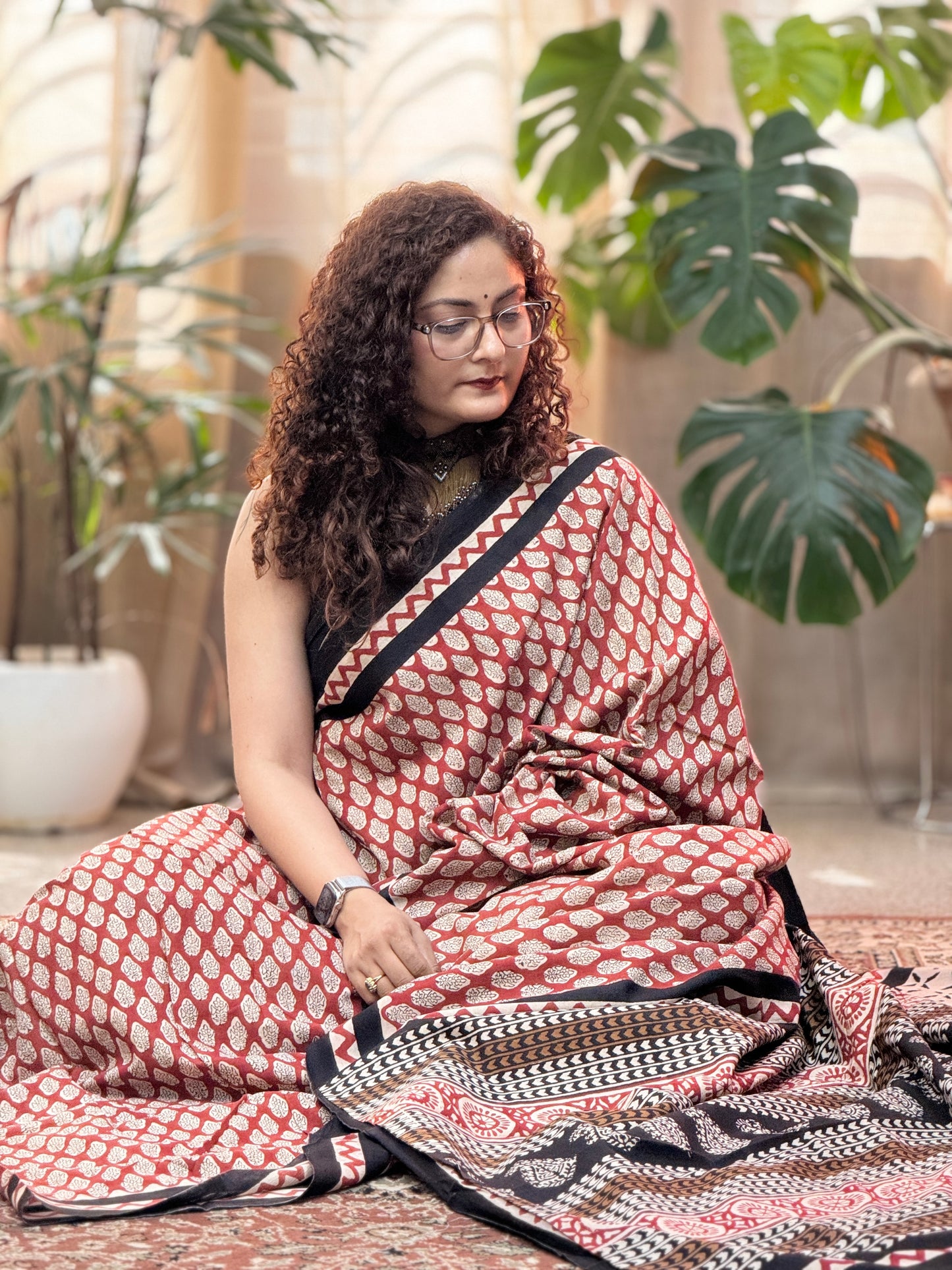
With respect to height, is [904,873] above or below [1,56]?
below

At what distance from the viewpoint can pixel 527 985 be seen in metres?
1.55

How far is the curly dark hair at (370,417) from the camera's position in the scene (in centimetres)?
173

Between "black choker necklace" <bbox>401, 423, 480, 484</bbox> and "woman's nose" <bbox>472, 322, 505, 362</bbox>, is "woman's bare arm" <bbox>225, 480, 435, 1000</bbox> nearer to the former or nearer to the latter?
"black choker necklace" <bbox>401, 423, 480, 484</bbox>

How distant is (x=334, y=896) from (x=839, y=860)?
1.76 meters

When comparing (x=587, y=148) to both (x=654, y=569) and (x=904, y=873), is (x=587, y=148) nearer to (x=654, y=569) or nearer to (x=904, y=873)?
(x=904, y=873)

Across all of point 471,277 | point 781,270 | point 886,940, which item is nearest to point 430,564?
point 471,277

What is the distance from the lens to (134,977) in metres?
1.53

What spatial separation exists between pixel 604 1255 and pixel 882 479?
190 centimetres

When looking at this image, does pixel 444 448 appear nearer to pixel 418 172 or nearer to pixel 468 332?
pixel 468 332

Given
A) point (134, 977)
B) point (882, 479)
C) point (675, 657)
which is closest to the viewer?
point (134, 977)

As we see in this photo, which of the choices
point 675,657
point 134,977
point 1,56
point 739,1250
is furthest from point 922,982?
point 1,56

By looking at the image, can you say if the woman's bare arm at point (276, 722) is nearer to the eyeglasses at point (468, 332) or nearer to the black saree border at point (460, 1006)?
the black saree border at point (460, 1006)

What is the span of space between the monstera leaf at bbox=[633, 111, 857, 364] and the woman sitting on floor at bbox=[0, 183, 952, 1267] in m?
1.06

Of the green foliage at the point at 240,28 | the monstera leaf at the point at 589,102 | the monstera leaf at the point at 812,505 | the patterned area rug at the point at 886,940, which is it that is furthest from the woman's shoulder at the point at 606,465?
the monstera leaf at the point at 589,102
